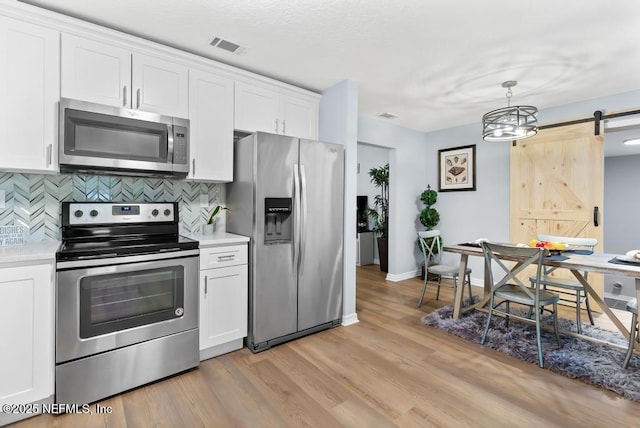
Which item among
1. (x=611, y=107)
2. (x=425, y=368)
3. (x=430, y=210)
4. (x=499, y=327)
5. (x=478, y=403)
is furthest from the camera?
(x=430, y=210)

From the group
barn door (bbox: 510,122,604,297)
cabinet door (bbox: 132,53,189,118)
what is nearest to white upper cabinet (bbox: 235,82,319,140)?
cabinet door (bbox: 132,53,189,118)

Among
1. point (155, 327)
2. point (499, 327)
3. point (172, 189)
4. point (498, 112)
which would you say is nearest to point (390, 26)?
point (498, 112)

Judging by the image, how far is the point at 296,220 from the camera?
9.20 feet

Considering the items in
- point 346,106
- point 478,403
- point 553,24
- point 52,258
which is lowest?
point 478,403

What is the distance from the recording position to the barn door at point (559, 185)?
3674 millimetres

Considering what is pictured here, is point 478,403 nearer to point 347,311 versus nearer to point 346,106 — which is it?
point 347,311

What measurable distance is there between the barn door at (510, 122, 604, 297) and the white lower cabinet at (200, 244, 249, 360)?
12.6 feet

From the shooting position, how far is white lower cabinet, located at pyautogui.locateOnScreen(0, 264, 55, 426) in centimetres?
171

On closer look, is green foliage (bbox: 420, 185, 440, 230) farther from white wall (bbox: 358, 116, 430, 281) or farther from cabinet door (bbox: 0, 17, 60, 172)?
cabinet door (bbox: 0, 17, 60, 172)

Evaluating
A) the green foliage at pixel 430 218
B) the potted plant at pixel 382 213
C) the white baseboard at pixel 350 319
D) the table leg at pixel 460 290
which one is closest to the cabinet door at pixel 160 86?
the white baseboard at pixel 350 319

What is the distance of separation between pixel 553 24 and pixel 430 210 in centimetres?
322

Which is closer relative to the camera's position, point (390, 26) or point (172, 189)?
point (390, 26)

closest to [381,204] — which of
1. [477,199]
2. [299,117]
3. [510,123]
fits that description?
[477,199]

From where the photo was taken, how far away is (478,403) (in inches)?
77.3
